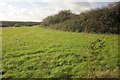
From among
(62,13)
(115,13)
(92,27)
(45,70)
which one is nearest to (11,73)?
(45,70)

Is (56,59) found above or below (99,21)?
below

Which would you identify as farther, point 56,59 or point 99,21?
point 99,21

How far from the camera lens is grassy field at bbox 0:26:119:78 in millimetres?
11734

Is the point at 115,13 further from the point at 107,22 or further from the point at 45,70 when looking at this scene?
the point at 45,70

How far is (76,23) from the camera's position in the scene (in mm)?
21891

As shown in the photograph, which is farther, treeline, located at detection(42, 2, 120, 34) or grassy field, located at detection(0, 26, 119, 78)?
treeline, located at detection(42, 2, 120, 34)

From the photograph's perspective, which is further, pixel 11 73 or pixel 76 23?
pixel 76 23

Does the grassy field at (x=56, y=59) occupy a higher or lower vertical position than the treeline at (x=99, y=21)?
lower

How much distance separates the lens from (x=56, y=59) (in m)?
13.4

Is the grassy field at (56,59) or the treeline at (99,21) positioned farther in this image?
the treeline at (99,21)

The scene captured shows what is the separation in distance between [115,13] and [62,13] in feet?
35.2

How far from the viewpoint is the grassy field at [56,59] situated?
11.7 meters

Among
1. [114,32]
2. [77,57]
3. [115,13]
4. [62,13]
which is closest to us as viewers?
[77,57]

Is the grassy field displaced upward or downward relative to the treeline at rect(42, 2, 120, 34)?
downward
